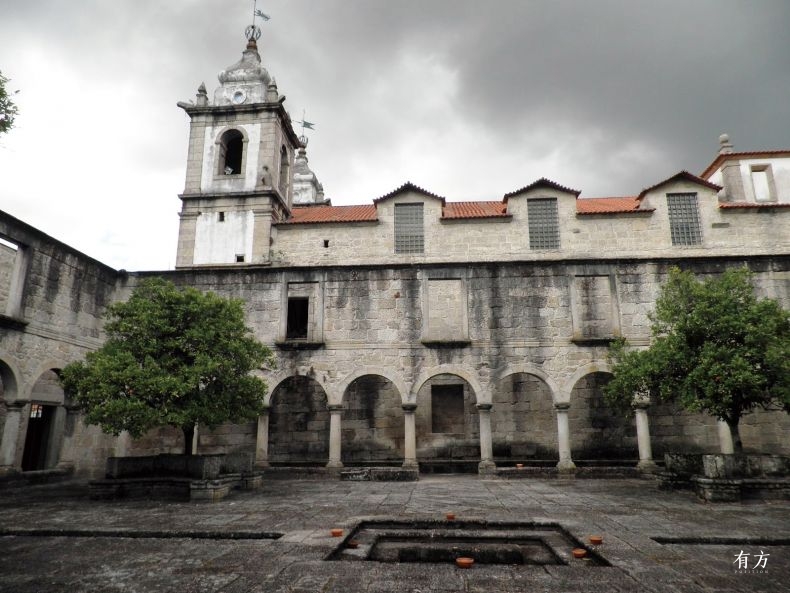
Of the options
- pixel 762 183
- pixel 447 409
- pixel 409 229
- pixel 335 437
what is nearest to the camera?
pixel 335 437

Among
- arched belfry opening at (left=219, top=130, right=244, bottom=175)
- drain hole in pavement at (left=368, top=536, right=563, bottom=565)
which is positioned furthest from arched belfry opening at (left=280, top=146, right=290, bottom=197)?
drain hole in pavement at (left=368, top=536, right=563, bottom=565)

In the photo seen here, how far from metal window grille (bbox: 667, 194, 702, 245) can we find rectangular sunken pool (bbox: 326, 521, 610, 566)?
1849 cm

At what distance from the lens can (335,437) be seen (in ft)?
50.0

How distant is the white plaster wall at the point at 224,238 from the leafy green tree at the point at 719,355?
1733cm

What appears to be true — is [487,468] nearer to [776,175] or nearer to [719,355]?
[719,355]

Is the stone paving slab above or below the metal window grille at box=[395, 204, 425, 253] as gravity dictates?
below

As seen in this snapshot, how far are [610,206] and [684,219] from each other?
2967 millimetres

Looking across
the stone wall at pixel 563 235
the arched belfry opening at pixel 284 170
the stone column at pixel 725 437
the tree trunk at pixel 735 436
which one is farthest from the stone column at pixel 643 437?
the arched belfry opening at pixel 284 170

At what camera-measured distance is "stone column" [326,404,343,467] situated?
49.0 ft

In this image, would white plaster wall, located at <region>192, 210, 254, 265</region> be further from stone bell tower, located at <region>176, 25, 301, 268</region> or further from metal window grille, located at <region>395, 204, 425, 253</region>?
metal window grille, located at <region>395, 204, 425, 253</region>

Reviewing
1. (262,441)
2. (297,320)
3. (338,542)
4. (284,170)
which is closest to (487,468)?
(262,441)

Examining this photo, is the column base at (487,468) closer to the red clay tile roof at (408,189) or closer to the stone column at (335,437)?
the stone column at (335,437)

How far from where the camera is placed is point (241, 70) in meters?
27.7

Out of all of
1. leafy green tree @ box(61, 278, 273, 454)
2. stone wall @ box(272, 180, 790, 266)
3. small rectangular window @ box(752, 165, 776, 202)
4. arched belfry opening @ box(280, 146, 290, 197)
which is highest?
arched belfry opening @ box(280, 146, 290, 197)
